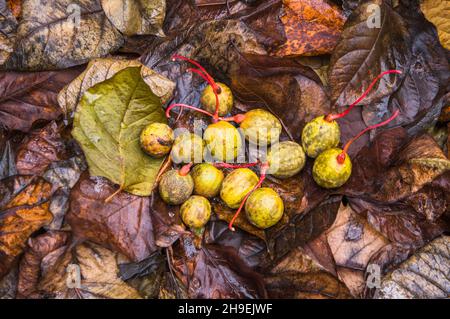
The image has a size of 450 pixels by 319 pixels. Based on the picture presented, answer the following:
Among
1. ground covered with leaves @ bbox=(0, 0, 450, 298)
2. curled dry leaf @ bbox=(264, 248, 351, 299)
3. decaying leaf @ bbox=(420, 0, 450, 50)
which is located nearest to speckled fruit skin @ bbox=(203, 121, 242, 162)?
ground covered with leaves @ bbox=(0, 0, 450, 298)

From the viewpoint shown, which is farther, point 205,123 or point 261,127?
point 205,123

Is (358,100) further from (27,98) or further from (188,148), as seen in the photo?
(27,98)

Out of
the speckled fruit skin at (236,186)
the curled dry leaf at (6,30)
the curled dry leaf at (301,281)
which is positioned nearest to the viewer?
the curled dry leaf at (301,281)

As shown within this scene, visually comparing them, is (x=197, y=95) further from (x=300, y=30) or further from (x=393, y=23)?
(x=393, y=23)

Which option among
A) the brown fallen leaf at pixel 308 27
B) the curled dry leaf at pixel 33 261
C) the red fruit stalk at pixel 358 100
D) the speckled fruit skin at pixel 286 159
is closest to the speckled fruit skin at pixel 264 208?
the speckled fruit skin at pixel 286 159

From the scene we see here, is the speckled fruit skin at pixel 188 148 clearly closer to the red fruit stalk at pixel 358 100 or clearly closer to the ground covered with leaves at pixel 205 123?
the ground covered with leaves at pixel 205 123

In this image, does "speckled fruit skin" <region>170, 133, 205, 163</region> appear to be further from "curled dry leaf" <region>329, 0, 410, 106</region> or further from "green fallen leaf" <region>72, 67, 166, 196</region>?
"curled dry leaf" <region>329, 0, 410, 106</region>

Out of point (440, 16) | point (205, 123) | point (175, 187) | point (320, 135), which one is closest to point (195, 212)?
point (175, 187)
